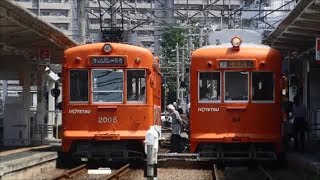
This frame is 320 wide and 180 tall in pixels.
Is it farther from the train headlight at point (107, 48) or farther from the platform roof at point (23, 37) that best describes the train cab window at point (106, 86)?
the platform roof at point (23, 37)

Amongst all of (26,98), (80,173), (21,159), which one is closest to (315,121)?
(26,98)

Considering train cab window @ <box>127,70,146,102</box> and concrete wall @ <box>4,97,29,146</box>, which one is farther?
concrete wall @ <box>4,97,29,146</box>

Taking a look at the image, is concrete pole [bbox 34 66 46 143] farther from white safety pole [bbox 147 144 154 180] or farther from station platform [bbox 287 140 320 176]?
white safety pole [bbox 147 144 154 180]

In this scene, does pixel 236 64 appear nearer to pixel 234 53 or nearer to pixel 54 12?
pixel 234 53

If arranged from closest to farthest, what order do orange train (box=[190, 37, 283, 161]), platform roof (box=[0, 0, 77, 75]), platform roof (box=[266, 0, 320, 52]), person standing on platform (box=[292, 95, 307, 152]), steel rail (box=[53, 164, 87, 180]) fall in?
steel rail (box=[53, 164, 87, 180]), platform roof (box=[0, 0, 77, 75]), platform roof (box=[266, 0, 320, 52]), orange train (box=[190, 37, 283, 161]), person standing on platform (box=[292, 95, 307, 152])

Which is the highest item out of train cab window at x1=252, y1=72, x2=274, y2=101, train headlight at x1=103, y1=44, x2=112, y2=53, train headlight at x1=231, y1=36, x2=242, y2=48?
train headlight at x1=231, y1=36, x2=242, y2=48

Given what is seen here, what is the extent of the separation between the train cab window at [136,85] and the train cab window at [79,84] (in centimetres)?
110

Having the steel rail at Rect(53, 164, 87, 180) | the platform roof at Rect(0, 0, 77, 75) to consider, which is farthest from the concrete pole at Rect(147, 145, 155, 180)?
the platform roof at Rect(0, 0, 77, 75)

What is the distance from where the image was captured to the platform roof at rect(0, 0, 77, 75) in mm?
16062

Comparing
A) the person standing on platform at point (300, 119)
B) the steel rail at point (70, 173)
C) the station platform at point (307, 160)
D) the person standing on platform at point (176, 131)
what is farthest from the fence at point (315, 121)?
the steel rail at point (70, 173)

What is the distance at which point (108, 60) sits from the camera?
17484 mm

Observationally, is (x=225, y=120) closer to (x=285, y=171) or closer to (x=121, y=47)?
(x=285, y=171)

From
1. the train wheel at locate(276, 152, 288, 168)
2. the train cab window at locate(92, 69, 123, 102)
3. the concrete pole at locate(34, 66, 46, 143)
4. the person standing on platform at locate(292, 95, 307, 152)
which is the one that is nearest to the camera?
the train wheel at locate(276, 152, 288, 168)

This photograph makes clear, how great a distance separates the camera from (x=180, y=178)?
15.5 meters
